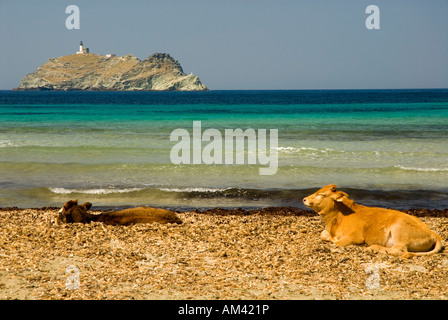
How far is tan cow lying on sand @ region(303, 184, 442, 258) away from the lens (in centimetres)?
840

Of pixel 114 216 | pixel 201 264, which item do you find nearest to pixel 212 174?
pixel 114 216

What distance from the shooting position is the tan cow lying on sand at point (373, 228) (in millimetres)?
8398

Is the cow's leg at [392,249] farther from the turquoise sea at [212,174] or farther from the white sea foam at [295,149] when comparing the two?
the white sea foam at [295,149]

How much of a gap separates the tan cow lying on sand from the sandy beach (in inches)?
9.8

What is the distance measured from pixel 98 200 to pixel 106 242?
543 cm

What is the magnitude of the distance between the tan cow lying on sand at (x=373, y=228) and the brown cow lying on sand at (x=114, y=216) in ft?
11.0

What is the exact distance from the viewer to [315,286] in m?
7.02

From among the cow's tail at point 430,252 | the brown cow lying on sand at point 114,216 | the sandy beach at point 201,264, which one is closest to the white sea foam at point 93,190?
the brown cow lying on sand at point 114,216

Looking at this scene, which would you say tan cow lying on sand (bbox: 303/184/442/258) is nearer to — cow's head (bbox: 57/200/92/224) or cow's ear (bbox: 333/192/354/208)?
cow's ear (bbox: 333/192/354/208)

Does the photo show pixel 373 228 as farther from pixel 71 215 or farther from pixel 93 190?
pixel 93 190

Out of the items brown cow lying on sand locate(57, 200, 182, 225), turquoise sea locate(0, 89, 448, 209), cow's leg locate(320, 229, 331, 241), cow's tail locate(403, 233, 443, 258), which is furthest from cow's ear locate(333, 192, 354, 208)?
turquoise sea locate(0, 89, 448, 209)

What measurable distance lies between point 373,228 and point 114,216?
17.3ft

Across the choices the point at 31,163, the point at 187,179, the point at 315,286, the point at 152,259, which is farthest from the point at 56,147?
the point at 315,286
